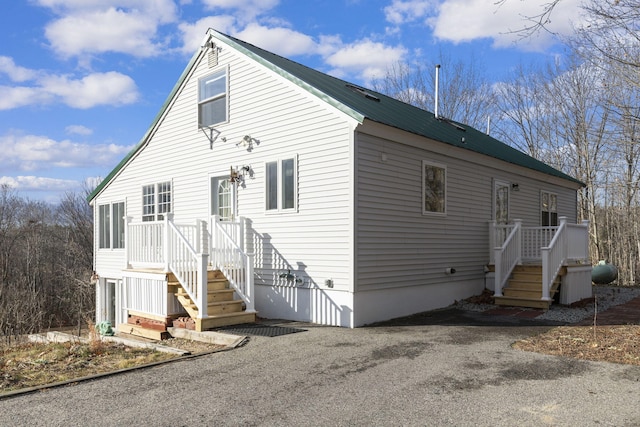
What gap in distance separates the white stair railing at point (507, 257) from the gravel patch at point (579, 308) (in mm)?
670

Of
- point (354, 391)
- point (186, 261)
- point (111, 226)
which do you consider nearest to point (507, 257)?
point (186, 261)

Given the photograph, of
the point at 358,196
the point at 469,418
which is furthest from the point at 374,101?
the point at 469,418

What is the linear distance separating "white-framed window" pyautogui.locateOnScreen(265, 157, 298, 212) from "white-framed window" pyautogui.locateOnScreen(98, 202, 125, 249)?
23.1 ft

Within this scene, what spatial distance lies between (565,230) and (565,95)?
17060 mm

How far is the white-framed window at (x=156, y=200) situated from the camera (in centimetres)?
1345

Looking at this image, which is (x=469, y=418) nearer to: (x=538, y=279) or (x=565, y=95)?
(x=538, y=279)

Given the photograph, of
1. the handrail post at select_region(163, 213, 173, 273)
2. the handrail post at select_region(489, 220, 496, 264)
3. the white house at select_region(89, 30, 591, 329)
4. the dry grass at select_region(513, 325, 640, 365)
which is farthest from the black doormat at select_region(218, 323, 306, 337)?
the handrail post at select_region(489, 220, 496, 264)

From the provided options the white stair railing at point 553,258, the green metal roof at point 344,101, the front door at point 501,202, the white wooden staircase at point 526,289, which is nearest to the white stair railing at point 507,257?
the white wooden staircase at point 526,289

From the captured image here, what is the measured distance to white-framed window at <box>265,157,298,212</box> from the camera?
1005 cm

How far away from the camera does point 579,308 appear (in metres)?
11.1

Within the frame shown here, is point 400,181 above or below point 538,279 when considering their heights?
above

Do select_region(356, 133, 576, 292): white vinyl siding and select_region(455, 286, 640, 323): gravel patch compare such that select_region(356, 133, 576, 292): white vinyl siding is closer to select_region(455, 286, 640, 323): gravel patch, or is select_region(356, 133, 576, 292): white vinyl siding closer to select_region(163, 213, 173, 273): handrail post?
select_region(455, 286, 640, 323): gravel patch

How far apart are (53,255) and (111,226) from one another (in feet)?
58.0

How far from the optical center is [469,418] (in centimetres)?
430
